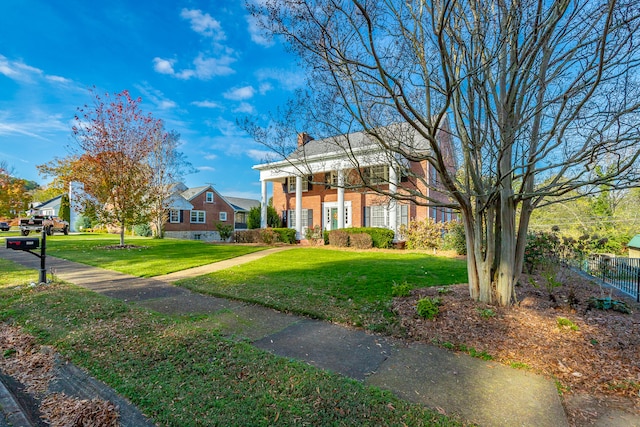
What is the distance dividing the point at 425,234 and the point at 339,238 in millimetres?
4483

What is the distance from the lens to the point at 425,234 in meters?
14.4

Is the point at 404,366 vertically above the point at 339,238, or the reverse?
the point at 339,238

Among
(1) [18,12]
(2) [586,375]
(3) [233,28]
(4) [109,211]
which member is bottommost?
(2) [586,375]

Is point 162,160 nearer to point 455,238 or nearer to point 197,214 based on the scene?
point 197,214

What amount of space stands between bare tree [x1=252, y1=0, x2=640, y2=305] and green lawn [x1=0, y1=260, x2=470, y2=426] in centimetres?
291

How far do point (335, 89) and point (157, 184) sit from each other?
68.0 feet

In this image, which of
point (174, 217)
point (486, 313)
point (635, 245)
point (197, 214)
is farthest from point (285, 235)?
point (635, 245)

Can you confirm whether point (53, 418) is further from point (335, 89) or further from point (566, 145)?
point (566, 145)

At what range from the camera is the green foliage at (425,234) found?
1410 cm

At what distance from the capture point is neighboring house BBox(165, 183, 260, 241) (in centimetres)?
2997

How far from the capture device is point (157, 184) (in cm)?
2169

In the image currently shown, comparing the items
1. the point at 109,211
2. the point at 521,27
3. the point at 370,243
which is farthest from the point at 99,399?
the point at 109,211

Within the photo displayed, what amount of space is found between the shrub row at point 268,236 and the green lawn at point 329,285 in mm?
9033

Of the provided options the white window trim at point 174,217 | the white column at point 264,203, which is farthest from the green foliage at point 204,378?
the white window trim at point 174,217
